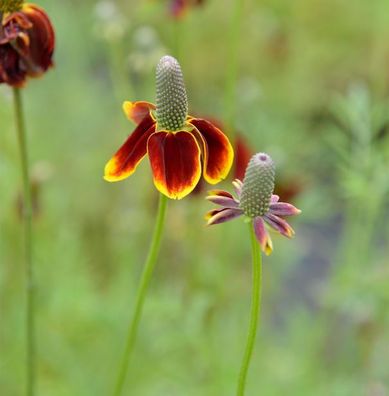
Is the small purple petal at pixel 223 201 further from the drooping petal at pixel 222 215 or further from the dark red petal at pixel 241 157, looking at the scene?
the dark red petal at pixel 241 157

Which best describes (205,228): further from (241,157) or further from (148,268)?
(148,268)

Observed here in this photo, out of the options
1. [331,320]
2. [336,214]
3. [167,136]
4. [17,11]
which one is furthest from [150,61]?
[336,214]

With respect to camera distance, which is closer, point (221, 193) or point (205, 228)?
point (221, 193)

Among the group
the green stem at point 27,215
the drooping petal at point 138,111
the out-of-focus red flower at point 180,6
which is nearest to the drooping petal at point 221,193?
the drooping petal at point 138,111

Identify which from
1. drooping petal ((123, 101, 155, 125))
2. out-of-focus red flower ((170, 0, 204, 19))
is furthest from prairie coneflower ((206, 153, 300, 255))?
out-of-focus red flower ((170, 0, 204, 19))

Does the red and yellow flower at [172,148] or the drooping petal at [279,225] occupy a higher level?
the red and yellow flower at [172,148]

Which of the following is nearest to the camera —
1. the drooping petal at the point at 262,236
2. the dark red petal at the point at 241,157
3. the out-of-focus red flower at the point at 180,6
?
the drooping petal at the point at 262,236

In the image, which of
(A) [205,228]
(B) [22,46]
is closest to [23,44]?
(B) [22,46]

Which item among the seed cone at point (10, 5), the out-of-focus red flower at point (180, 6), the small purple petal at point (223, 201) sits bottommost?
the small purple petal at point (223, 201)

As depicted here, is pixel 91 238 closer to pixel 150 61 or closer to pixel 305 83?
pixel 150 61
